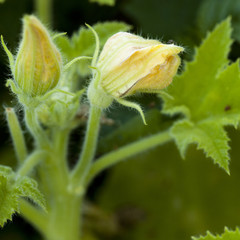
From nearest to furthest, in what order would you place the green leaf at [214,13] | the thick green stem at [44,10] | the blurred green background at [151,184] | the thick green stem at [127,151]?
the thick green stem at [127,151] → the green leaf at [214,13] → the thick green stem at [44,10] → the blurred green background at [151,184]

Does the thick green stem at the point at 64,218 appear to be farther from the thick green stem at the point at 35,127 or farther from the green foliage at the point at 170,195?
the green foliage at the point at 170,195

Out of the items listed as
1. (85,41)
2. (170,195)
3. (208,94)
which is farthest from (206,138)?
(170,195)

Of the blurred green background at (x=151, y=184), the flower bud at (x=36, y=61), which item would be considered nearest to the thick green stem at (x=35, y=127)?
the flower bud at (x=36, y=61)

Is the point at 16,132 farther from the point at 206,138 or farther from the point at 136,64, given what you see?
the point at 206,138

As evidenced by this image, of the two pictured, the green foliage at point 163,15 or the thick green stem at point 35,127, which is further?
the green foliage at point 163,15

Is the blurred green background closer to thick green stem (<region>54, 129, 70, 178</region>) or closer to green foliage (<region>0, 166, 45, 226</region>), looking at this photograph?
thick green stem (<region>54, 129, 70, 178</region>)
